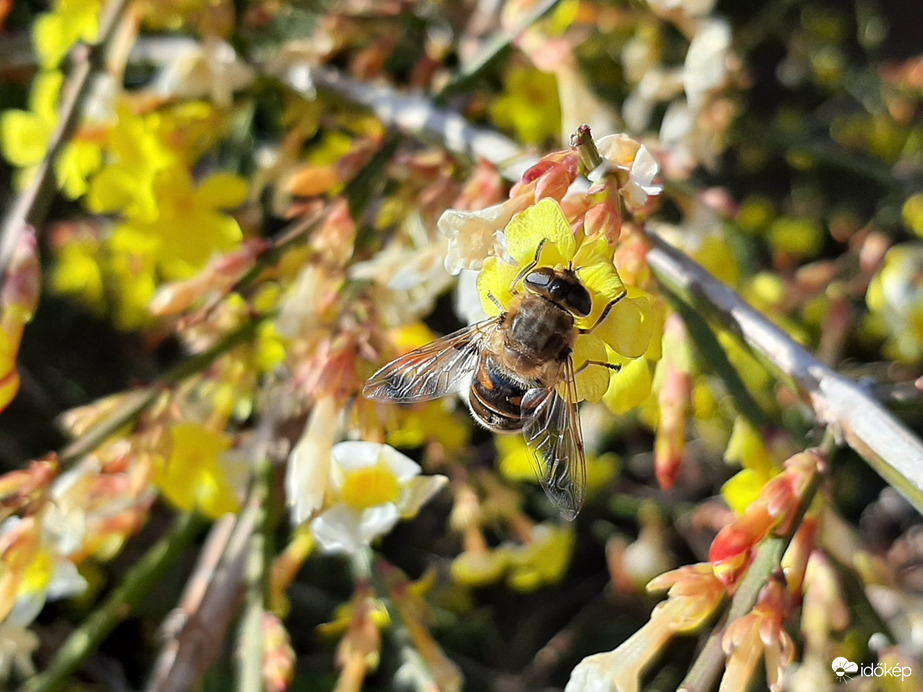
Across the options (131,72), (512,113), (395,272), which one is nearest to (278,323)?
(395,272)

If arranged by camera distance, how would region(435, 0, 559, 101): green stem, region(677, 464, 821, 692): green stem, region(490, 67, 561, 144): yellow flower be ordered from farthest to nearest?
region(490, 67, 561, 144): yellow flower → region(435, 0, 559, 101): green stem → region(677, 464, 821, 692): green stem

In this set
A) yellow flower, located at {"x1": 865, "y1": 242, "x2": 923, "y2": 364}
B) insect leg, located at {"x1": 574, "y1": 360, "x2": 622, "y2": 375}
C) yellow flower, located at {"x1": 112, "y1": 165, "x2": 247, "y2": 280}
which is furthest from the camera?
yellow flower, located at {"x1": 865, "y1": 242, "x2": 923, "y2": 364}

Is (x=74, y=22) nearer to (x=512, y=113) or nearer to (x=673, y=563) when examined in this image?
(x=512, y=113)

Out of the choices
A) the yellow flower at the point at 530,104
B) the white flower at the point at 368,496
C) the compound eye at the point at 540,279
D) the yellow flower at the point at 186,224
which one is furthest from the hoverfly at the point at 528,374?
the yellow flower at the point at 530,104

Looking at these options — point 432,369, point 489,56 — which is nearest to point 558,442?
point 432,369

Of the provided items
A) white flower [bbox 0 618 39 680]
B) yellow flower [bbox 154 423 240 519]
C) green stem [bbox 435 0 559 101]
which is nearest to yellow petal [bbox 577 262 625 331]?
green stem [bbox 435 0 559 101]

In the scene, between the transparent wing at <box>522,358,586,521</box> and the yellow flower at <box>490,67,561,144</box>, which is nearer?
the transparent wing at <box>522,358,586,521</box>

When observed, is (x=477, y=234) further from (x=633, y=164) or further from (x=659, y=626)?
(x=659, y=626)

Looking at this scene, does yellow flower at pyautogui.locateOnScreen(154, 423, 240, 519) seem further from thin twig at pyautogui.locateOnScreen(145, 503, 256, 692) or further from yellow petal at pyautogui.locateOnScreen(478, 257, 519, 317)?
yellow petal at pyautogui.locateOnScreen(478, 257, 519, 317)
